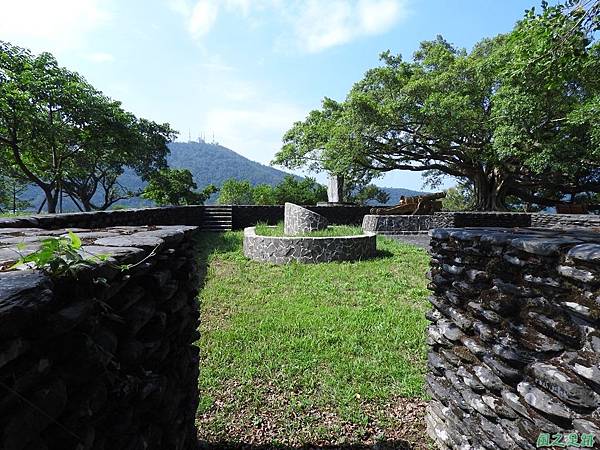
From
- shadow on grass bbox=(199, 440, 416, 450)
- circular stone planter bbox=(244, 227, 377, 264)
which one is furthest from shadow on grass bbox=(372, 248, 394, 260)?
shadow on grass bbox=(199, 440, 416, 450)

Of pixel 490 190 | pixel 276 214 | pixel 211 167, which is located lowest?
pixel 276 214

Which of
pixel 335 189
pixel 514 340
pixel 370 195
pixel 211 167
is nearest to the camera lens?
pixel 514 340

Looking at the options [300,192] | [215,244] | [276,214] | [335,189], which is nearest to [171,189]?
[300,192]

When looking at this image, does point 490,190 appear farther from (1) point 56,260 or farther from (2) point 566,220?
(1) point 56,260

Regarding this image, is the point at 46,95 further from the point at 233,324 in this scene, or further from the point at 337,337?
the point at 337,337

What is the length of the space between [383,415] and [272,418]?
962 mm

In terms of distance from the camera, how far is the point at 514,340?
202 cm

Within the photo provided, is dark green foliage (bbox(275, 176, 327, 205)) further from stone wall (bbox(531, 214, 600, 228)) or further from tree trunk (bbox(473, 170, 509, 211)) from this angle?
stone wall (bbox(531, 214, 600, 228))

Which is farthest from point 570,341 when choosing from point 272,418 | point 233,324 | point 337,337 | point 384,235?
point 384,235

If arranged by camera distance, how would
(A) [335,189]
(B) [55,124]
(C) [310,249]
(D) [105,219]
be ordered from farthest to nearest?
(A) [335,189] < (B) [55,124] < (C) [310,249] < (D) [105,219]

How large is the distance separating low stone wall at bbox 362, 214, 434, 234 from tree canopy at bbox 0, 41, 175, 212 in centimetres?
1171

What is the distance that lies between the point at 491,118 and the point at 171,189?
62.0 feet

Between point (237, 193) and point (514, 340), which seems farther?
point (237, 193)

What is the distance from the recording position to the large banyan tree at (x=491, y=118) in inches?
389
